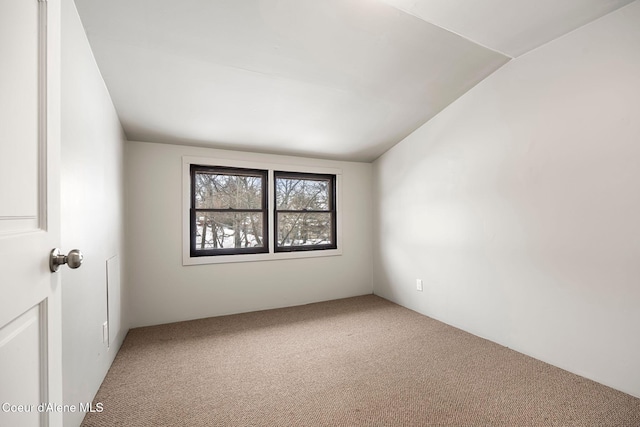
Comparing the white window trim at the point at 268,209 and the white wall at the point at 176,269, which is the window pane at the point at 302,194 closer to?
the white window trim at the point at 268,209

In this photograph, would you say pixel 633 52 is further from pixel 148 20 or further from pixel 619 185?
pixel 148 20

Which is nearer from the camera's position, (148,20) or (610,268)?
(148,20)

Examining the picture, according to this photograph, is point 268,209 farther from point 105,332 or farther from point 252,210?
point 105,332

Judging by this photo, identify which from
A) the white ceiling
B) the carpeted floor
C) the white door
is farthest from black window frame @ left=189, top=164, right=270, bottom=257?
the white door

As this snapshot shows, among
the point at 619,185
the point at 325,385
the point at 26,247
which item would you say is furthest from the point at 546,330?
the point at 26,247

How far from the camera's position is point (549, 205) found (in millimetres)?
2176

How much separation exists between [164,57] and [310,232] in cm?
261

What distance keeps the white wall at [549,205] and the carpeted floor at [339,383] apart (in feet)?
0.90

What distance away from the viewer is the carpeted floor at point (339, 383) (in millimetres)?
1626

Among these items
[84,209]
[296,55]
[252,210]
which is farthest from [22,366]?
[252,210]

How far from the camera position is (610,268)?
188 centimetres

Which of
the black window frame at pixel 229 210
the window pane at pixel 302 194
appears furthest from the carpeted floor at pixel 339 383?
the window pane at pixel 302 194

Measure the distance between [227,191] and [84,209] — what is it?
1895 mm

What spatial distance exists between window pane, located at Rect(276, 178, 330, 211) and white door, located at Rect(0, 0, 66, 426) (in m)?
2.96
